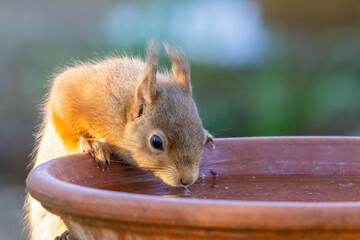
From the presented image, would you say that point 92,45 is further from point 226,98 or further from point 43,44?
point 226,98

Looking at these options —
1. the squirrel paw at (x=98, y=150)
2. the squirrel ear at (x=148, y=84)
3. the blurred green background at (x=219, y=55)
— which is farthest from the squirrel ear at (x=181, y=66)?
the blurred green background at (x=219, y=55)

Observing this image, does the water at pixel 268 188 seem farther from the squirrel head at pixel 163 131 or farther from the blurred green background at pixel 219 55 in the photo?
the blurred green background at pixel 219 55

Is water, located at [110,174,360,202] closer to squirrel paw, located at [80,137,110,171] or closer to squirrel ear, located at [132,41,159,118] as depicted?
squirrel paw, located at [80,137,110,171]

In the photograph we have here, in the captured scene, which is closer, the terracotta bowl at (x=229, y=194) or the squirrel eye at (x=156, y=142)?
the terracotta bowl at (x=229, y=194)

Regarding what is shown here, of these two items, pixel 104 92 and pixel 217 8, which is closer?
pixel 104 92

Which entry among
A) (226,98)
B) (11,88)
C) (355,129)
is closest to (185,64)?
(226,98)
